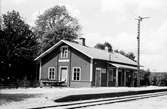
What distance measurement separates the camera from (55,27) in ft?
170

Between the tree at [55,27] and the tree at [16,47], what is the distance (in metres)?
7.35

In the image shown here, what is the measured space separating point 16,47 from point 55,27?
12577 millimetres

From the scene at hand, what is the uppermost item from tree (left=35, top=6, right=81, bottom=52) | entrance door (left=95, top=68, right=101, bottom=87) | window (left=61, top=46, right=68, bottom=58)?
tree (left=35, top=6, right=81, bottom=52)

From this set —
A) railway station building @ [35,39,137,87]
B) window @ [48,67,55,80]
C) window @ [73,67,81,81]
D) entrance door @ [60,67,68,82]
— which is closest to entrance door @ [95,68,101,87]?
railway station building @ [35,39,137,87]

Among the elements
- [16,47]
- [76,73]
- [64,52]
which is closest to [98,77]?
[76,73]

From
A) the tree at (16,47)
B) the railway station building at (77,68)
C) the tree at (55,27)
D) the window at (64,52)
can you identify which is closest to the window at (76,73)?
the railway station building at (77,68)

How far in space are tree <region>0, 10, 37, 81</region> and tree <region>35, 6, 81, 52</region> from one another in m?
7.35

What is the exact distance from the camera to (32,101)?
1380 cm

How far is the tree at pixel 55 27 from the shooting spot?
51.1m

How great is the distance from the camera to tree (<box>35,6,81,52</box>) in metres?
51.1

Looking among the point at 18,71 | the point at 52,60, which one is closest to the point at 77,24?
the point at 18,71

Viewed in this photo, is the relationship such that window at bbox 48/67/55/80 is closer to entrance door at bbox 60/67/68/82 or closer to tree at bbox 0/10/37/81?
entrance door at bbox 60/67/68/82

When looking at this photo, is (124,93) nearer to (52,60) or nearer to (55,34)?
(52,60)

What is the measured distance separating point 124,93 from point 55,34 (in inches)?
1252
